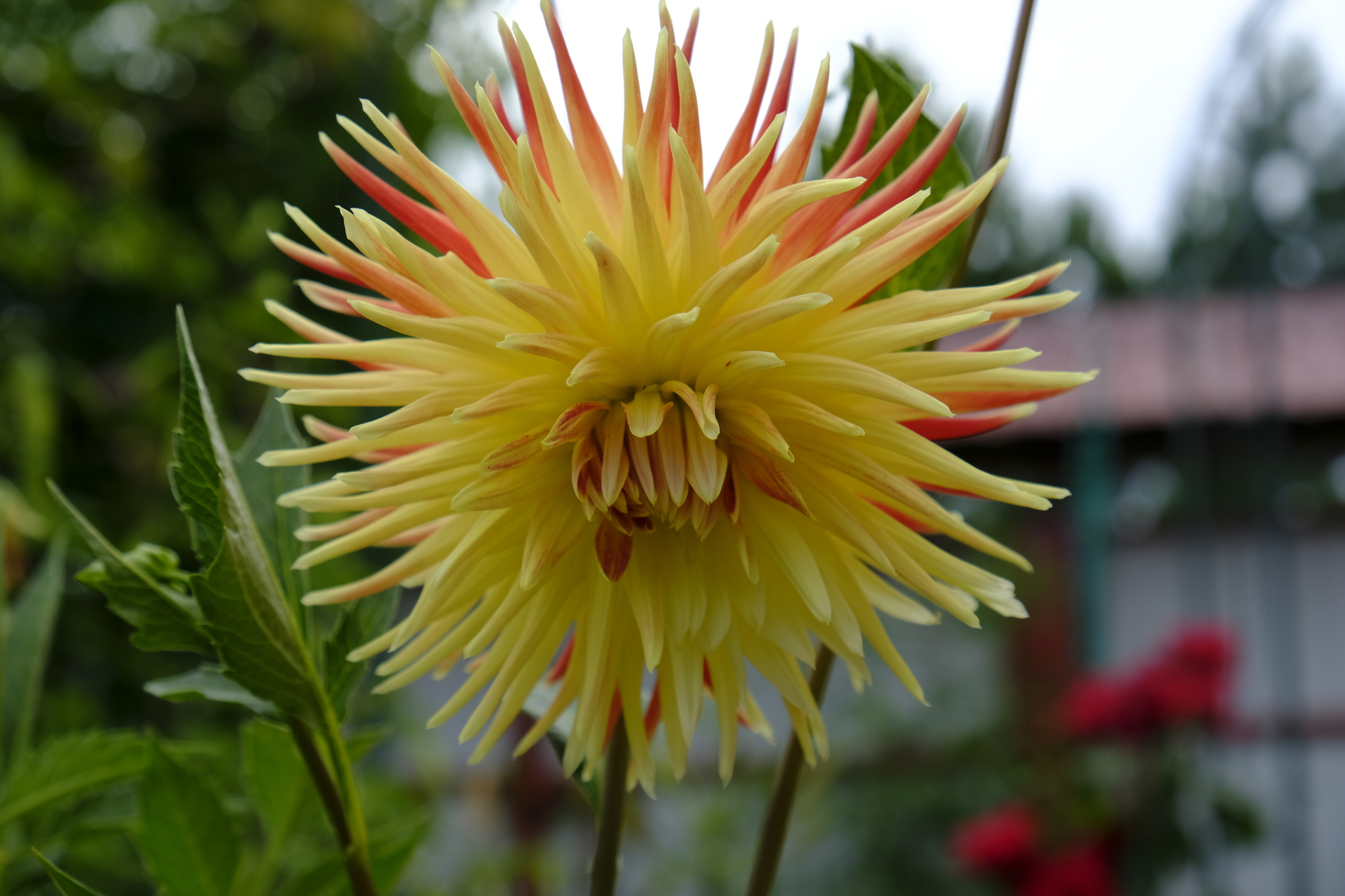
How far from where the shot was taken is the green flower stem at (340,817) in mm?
241

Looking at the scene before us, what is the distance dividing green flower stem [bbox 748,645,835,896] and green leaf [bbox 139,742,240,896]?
161 millimetres

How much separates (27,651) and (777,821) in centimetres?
29

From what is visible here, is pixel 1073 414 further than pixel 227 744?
Yes

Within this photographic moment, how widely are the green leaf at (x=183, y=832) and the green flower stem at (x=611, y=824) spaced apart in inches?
4.9

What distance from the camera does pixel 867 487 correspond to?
0.82 feet

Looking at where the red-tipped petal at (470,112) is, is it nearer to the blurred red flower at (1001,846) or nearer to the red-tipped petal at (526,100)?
the red-tipped petal at (526,100)

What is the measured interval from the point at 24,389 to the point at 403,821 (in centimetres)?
66

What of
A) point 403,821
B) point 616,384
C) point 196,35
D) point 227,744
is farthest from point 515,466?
point 196,35

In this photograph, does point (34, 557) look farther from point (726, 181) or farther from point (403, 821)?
point (726, 181)

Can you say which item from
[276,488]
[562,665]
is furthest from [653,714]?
[276,488]

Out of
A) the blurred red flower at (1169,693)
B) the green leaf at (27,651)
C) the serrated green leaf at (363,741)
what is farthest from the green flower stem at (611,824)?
the blurred red flower at (1169,693)

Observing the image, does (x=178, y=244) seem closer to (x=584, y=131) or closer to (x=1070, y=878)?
(x=584, y=131)

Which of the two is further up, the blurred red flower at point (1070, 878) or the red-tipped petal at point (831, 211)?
the red-tipped petal at point (831, 211)

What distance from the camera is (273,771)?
1.07 feet
